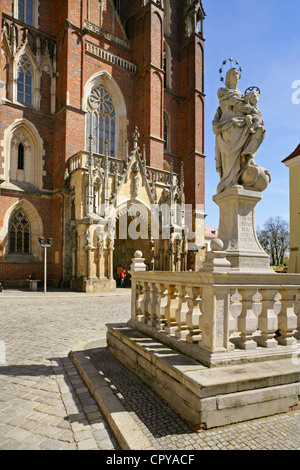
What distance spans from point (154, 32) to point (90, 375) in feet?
76.9

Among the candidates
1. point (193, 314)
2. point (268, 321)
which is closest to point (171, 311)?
point (193, 314)

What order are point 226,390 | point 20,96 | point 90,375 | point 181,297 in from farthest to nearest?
point 20,96 → point 90,375 → point 181,297 → point 226,390

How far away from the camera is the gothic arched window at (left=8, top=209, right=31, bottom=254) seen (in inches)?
666

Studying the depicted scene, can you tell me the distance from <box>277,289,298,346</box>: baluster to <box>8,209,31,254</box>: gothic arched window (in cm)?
1607

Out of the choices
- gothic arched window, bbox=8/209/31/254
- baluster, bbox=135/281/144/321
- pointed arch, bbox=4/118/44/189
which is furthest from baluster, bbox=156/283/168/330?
pointed arch, bbox=4/118/44/189

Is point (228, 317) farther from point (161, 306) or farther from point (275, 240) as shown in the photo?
point (275, 240)

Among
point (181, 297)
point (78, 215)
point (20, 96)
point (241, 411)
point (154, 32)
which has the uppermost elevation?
point (154, 32)

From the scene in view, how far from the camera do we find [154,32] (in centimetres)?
2134

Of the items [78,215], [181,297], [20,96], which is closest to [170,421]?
[181,297]

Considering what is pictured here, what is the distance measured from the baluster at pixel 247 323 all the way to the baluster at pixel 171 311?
0.91m

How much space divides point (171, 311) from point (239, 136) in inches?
106

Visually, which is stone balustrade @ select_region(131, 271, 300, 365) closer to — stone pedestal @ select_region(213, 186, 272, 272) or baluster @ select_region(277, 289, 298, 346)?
baluster @ select_region(277, 289, 298, 346)

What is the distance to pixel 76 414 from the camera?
3.08m
